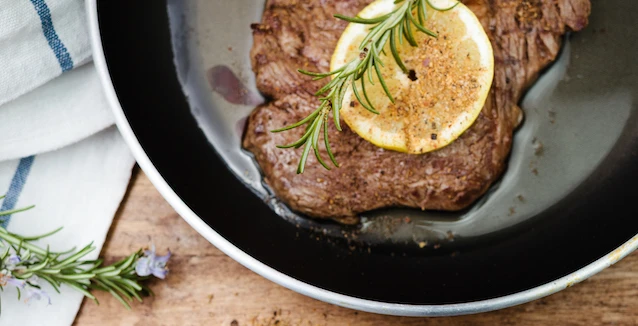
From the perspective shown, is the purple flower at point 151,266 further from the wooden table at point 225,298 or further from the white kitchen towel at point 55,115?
the white kitchen towel at point 55,115

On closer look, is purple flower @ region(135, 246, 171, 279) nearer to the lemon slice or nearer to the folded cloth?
the folded cloth

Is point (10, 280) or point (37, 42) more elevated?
point (37, 42)

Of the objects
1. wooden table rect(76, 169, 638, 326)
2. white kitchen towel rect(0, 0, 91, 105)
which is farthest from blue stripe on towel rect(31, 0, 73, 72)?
wooden table rect(76, 169, 638, 326)

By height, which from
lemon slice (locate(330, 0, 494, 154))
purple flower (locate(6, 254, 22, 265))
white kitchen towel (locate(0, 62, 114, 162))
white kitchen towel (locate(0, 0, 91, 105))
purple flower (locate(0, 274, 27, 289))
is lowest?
purple flower (locate(0, 274, 27, 289))

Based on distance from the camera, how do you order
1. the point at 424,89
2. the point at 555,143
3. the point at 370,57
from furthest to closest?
the point at 555,143, the point at 424,89, the point at 370,57

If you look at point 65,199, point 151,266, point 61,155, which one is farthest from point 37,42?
point 151,266

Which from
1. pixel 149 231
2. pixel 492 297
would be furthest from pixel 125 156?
pixel 492 297

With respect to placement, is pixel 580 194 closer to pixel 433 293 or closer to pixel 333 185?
pixel 433 293

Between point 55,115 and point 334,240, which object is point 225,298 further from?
point 55,115
